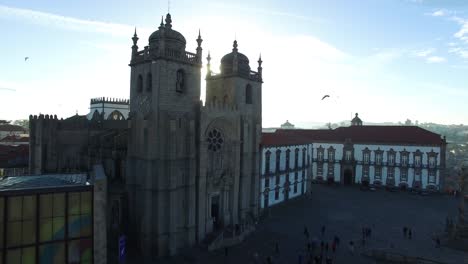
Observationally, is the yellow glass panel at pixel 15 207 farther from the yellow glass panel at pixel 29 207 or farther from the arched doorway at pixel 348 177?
the arched doorway at pixel 348 177

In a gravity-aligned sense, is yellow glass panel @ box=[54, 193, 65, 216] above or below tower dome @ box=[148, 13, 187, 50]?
below

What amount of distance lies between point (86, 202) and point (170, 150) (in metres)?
11.7

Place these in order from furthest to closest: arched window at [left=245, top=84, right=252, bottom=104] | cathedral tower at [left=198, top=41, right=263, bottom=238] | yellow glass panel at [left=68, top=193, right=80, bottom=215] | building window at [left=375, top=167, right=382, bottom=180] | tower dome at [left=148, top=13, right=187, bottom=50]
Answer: building window at [left=375, top=167, right=382, bottom=180]
arched window at [left=245, top=84, right=252, bottom=104]
cathedral tower at [left=198, top=41, right=263, bottom=238]
tower dome at [left=148, top=13, right=187, bottom=50]
yellow glass panel at [left=68, top=193, right=80, bottom=215]

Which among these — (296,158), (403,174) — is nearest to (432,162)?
(403,174)

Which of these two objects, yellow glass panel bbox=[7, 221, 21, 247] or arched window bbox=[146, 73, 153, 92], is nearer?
yellow glass panel bbox=[7, 221, 21, 247]

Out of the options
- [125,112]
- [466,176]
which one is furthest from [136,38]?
[466,176]

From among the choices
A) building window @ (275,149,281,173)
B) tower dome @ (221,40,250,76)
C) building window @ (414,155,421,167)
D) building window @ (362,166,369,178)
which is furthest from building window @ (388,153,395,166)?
tower dome @ (221,40,250,76)

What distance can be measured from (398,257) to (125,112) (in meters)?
46.6

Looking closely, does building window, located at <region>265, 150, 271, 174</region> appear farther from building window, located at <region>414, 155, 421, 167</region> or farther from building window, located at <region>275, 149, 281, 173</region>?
building window, located at <region>414, 155, 421, 167</region>

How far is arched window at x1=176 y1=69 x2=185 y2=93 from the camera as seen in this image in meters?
31.7

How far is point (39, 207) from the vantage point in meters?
17.4

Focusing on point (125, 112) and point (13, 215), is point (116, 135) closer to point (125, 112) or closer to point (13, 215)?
point (13, 215)

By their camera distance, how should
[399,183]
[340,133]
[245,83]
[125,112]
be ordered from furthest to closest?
[340,133] → [399,183] → [125,112] → [245,83]

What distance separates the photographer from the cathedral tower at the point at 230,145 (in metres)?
34.8
